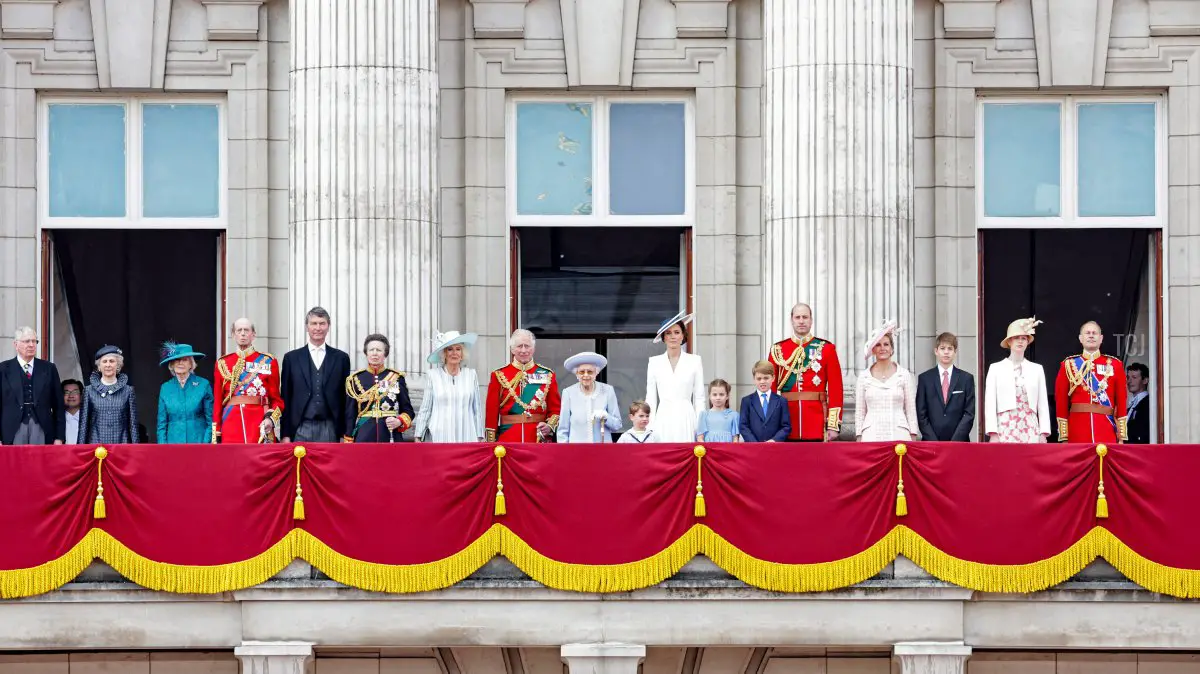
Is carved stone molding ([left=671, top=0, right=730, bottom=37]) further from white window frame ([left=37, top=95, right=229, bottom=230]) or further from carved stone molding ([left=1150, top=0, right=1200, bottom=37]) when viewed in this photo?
white window frame ([left=37, top=95, right=229, bottom=230])

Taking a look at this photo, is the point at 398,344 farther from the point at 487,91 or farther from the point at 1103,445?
the point at 1103,445

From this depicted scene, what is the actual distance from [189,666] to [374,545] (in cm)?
310

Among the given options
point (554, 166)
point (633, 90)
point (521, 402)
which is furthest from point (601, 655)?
point (633, 90)

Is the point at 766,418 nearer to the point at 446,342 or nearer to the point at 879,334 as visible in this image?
the point at 879,334

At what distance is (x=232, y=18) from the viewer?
2545 centimetres

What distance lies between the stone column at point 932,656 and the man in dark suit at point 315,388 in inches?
234

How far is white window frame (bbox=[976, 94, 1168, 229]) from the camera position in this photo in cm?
2547

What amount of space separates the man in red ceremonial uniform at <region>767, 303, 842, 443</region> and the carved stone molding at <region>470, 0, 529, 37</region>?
6.05 metres

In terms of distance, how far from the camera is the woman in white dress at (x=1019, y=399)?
69.6 ft

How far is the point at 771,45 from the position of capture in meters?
23.9

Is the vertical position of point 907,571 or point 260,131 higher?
point 260,131

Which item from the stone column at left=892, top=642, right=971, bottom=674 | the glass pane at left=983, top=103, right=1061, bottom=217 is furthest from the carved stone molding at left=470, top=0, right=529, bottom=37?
the stone column at left=892, top=642, right=971, bottom=674

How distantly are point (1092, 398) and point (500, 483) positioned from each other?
6.22 m

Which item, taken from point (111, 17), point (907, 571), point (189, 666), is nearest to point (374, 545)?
point (189, 666)
